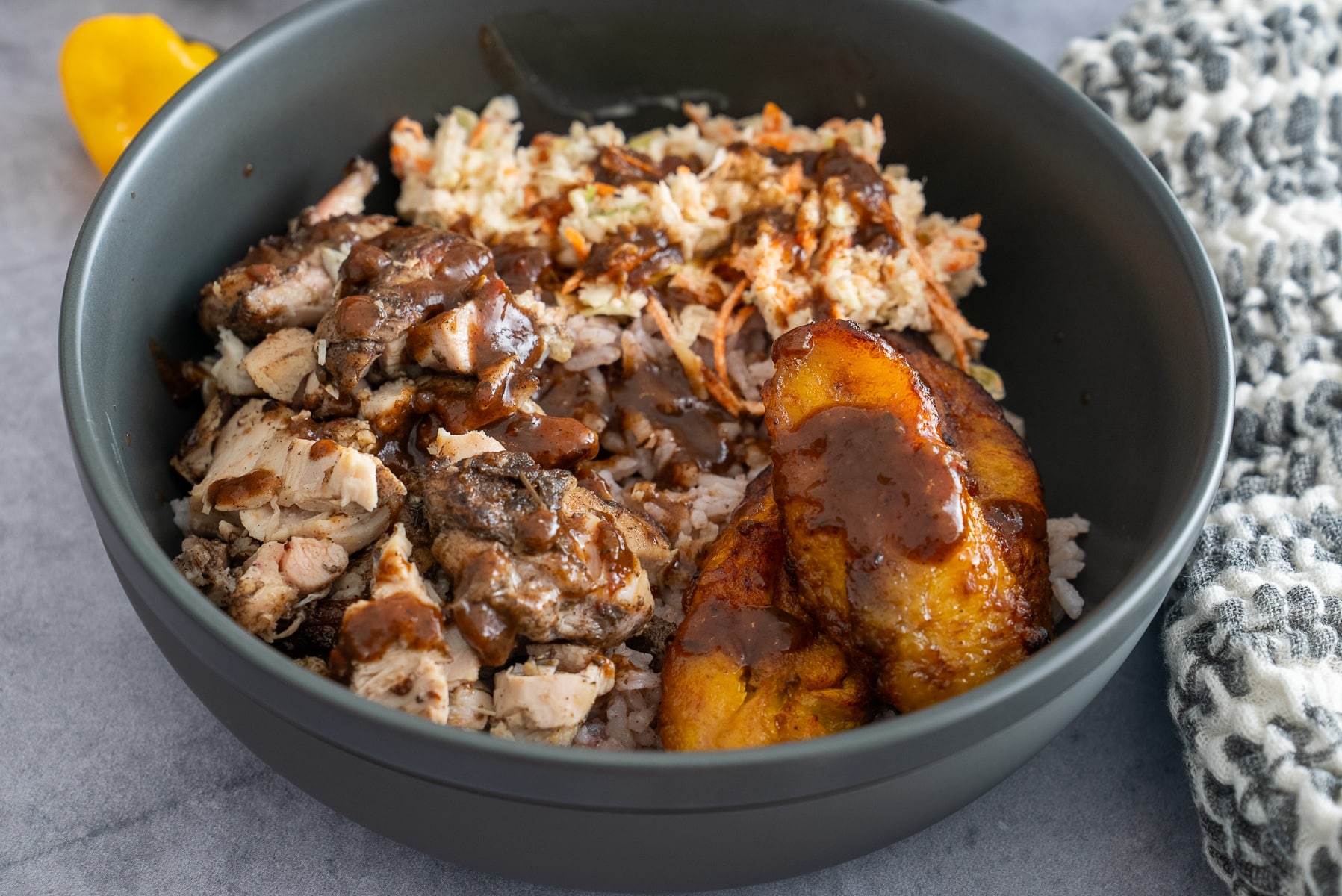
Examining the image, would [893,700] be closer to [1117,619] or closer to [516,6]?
[1117,619]

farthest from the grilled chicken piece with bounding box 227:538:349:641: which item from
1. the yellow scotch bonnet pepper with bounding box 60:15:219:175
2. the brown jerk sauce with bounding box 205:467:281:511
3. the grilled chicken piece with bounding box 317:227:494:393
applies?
the yellow scotch bonnet pepper with bounding box 60:15:219:175

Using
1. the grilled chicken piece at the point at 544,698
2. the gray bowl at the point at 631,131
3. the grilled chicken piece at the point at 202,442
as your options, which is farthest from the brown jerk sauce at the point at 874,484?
the grilled chicken piece at the point at 202,442

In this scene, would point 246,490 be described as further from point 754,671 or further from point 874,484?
point 874,484

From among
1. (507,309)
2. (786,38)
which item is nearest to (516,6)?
(786,38)

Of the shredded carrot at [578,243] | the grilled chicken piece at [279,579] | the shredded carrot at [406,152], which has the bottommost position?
the grilled chicken piece at [279,579]

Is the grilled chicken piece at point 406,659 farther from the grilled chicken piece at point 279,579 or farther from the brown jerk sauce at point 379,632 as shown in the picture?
the grilled chicken piece at point 279,579

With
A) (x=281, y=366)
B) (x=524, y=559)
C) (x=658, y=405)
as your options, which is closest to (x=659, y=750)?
(x=524, y=559)
